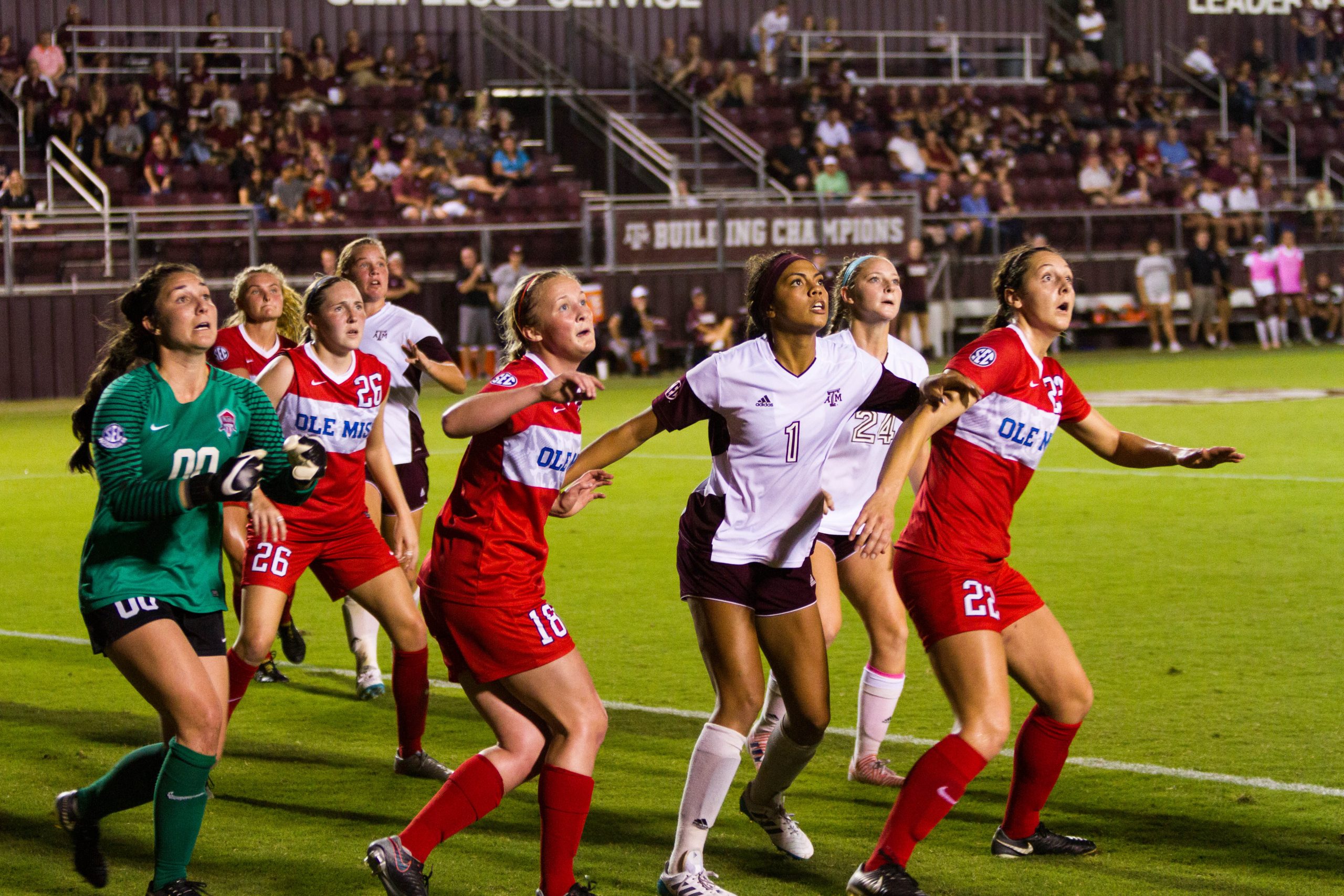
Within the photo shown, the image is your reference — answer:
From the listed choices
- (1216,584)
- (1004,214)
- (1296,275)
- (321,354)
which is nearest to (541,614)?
(321,354)

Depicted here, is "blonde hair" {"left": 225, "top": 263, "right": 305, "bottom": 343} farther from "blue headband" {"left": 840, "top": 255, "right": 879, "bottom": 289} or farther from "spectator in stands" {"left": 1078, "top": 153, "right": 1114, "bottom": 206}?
"spectator in stands" {"left": 1078, "top": 153, "right": 1114, "bottom": 206}

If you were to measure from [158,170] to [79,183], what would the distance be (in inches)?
44.9

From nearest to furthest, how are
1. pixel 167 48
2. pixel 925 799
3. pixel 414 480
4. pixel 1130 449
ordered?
pixel 925 799 → pixel 1130 449 → pixel 414 480 → pixel 167 48

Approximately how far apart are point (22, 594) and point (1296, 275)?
978 inches

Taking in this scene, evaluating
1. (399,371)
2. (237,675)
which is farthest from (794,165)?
(237,675)

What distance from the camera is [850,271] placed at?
21.4 feet

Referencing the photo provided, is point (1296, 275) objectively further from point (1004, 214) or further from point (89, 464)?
point (89, 464)

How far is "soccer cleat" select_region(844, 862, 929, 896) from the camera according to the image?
4.71 meters

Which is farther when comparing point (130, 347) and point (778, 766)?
point (778, 766)

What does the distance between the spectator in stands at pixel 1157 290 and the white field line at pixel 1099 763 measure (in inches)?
924

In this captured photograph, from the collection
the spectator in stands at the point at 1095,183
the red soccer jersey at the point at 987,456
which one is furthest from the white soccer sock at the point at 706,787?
the spectator in stands at the point at 1095,183

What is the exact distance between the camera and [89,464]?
5109mm

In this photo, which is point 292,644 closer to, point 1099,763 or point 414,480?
point 414,480

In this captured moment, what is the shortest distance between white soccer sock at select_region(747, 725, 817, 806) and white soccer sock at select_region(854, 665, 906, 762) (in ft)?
3.18
